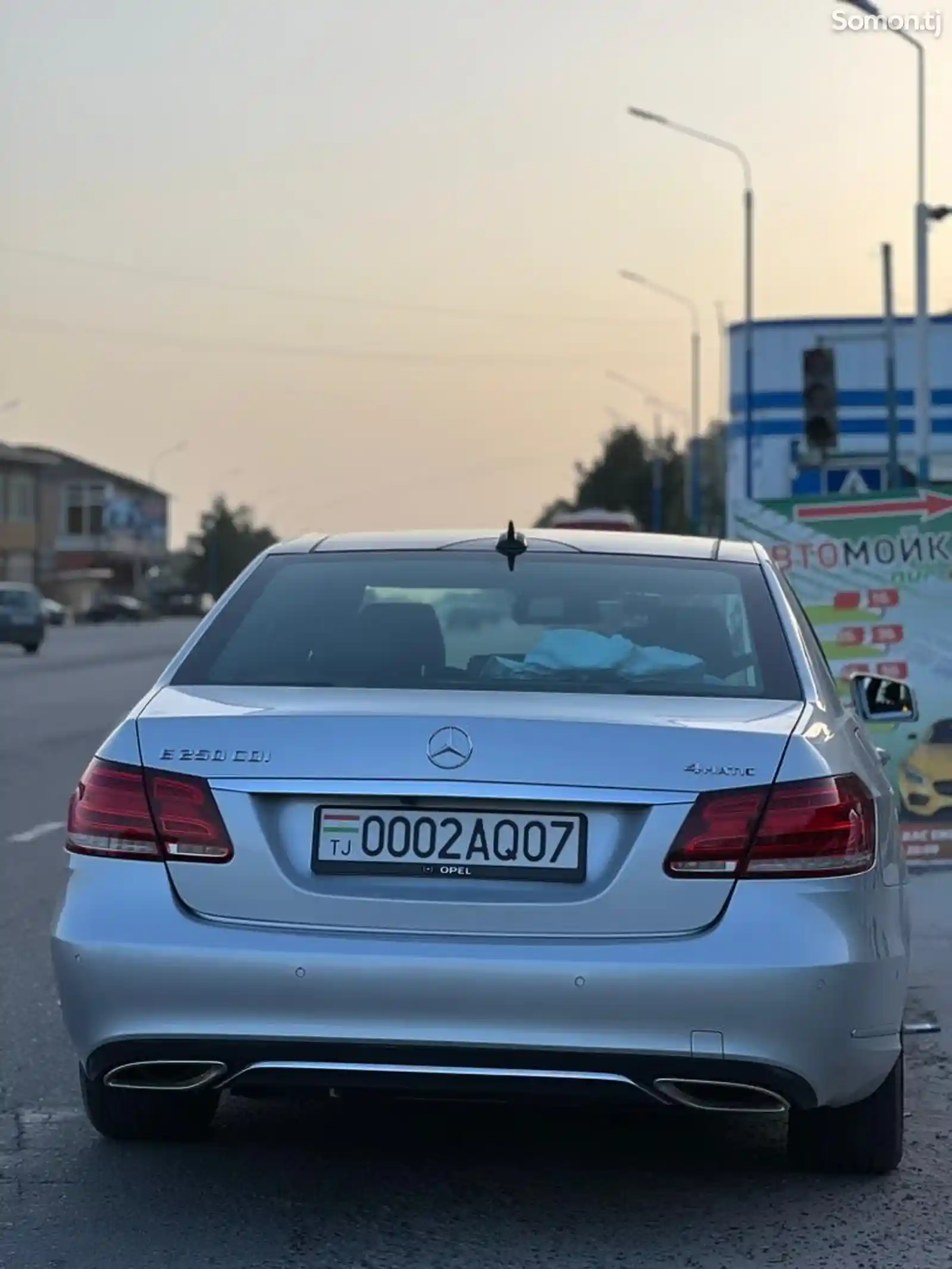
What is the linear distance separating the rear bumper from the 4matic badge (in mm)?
233

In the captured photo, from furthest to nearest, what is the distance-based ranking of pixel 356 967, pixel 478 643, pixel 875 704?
pixel 875 704 → pixel 478 643 → pixel 356 967

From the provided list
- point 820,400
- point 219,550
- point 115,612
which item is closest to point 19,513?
point 115,612

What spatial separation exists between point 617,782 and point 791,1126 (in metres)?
1.18

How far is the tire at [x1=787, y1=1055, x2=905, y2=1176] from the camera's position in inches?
192

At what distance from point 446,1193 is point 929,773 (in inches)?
219

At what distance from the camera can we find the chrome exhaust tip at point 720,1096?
Result: 4.32m

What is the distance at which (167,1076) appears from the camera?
454cm

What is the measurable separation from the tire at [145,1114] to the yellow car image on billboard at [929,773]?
5414 mm

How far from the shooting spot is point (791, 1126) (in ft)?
16.4

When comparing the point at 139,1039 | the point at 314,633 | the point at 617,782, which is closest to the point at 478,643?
the point at 314,633

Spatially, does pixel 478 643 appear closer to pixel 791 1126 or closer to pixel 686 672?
pixel 686 672

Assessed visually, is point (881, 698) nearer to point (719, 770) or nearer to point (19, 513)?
point (719, 770)

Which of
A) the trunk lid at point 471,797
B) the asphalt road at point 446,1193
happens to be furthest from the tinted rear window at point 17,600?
the trunk lid at point 471,797

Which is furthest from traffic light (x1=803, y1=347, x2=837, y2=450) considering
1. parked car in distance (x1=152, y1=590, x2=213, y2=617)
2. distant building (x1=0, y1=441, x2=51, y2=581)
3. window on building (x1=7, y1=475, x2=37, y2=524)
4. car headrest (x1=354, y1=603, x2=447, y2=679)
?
parked car in distance (x1=152, y1=590, x2=213, y2=617)
